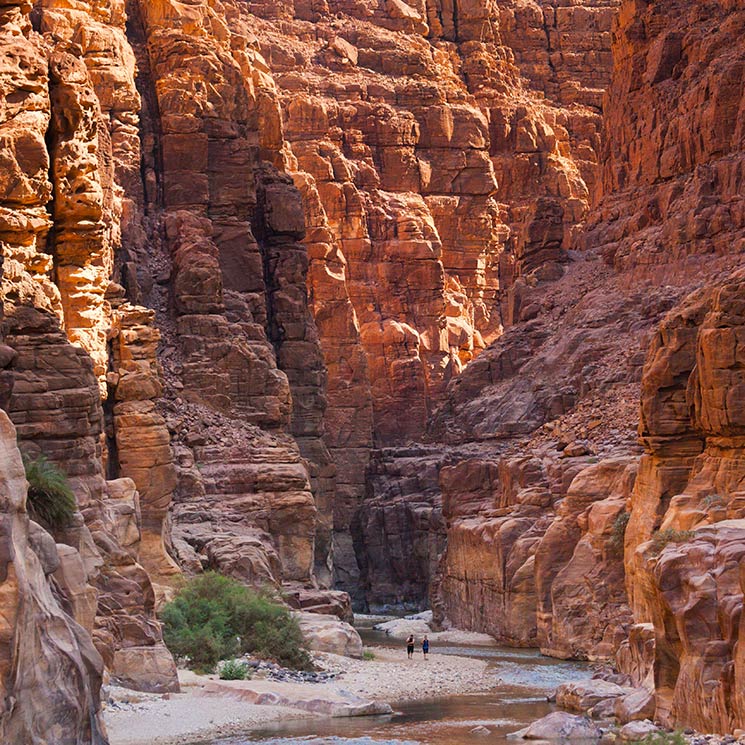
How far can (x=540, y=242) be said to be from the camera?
10075cm

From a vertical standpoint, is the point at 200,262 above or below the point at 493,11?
below

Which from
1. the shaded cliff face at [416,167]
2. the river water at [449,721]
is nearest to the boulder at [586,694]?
the river water at [449,721]

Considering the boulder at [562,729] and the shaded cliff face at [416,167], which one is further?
the shaded cliff face at [416,167]

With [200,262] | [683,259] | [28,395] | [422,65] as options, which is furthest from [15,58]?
[422,65]

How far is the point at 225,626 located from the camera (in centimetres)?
5197

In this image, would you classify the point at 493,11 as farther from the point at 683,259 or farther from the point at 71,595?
the point at 71,595

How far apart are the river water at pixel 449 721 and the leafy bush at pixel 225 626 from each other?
18.2 feet

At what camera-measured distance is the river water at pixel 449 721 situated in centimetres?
3853

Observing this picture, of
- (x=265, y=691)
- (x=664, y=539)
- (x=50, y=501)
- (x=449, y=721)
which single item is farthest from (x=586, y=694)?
(x=50, y=501)

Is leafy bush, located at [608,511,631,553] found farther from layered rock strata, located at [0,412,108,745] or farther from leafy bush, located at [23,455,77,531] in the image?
layered rock strata, located at [0,412,108,745]

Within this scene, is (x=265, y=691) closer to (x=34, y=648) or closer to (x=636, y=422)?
(x=34, y=648)

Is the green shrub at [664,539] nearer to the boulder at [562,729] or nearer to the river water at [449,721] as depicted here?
the river water at [449,721]

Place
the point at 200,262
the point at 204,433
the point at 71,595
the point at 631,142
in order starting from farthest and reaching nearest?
the point at 631,142, the point at 200,262, the point at 204,433, the point at 71,595

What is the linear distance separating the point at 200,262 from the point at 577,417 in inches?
703
